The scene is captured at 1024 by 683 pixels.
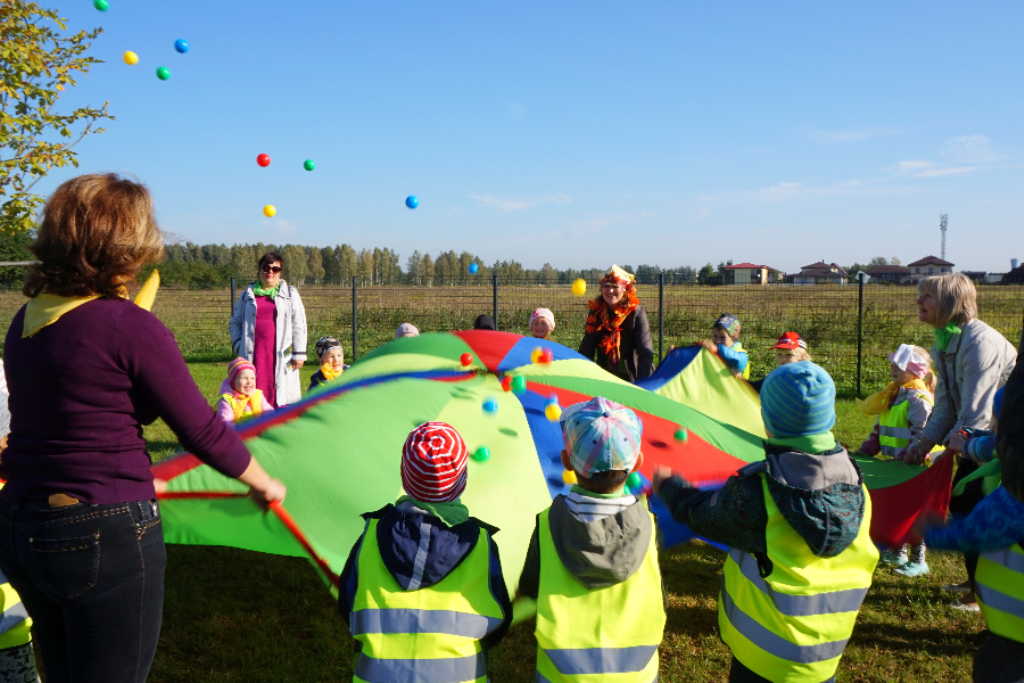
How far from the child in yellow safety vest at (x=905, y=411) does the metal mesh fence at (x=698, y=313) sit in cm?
553

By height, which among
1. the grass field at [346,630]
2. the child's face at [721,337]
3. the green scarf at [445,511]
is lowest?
the grass field at [346,630]

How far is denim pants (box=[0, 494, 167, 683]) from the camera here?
1.47m

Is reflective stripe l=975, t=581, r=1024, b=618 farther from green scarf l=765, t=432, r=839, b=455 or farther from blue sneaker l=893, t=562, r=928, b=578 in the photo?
blue sneaker l=893, t=562, r=928, b=578

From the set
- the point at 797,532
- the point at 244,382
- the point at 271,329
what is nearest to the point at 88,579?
the point at 797,532

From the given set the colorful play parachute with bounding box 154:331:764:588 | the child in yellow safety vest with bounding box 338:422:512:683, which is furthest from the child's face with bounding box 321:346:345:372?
the child in yellow safety vest with bounding box 338:422:512:683

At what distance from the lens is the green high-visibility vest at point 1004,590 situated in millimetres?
1834

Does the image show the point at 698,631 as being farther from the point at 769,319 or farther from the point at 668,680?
the point at 769,319

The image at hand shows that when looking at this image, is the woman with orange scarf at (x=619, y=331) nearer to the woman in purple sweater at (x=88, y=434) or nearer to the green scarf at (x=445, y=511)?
the green scarf at (x=445, y=511)

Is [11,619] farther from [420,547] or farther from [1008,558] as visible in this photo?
[1008,558]

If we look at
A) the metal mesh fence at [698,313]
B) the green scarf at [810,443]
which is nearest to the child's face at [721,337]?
the green scarf at [810,443]

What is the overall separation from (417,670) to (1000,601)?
60.9 inches

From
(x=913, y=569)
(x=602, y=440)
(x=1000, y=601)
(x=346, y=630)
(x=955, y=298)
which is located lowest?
(x=346, y=630)

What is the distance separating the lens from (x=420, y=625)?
5.56 feet

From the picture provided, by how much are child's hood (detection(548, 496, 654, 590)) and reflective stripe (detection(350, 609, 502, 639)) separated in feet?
0.94
